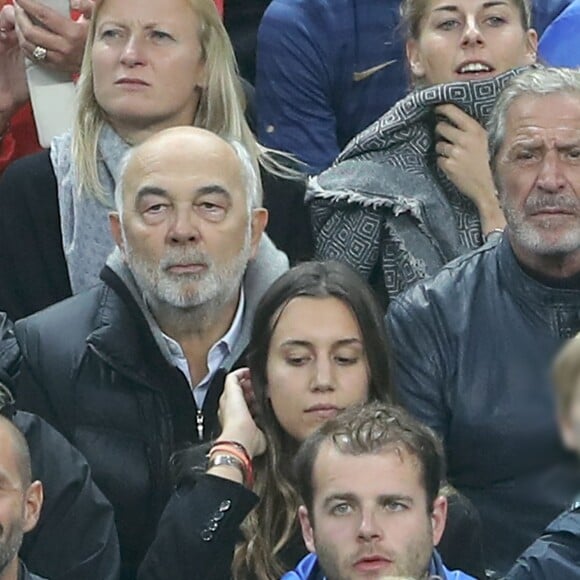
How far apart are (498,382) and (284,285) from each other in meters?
0.52

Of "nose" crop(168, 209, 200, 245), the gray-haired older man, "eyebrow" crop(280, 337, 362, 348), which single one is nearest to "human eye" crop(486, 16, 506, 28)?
the gray-haired older man

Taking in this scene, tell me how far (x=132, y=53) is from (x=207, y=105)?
26cm

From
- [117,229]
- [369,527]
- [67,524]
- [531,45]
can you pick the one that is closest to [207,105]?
[117,229]

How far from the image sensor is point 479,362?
261cm

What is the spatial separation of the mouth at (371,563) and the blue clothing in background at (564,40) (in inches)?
87.8

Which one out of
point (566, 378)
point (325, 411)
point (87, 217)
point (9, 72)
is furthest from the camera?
point (9, 72)

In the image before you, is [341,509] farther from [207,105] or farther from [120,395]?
[207,105]

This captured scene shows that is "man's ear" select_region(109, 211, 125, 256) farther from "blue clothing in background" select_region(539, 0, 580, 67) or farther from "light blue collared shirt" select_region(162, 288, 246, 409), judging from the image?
"blue clothing in background" select_region(539, 0, 580, 67)

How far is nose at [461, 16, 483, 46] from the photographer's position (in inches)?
130

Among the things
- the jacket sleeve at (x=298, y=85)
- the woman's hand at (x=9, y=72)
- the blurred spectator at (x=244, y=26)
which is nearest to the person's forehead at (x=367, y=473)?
the jacket sleeve at (x=298, y=85)

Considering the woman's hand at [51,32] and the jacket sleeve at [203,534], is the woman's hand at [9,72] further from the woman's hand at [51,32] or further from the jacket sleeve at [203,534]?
the jacket sleeve at [203,534]

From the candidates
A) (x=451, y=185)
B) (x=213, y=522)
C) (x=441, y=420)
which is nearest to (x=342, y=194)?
(x=451, y=185)

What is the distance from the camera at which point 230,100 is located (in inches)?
133

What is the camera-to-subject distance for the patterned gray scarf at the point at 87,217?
3.27 metres
